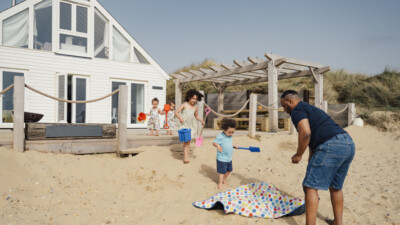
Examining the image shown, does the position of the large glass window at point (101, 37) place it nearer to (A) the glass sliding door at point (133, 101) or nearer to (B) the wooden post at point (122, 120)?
(A) the glass sliding door at point (133, 101)

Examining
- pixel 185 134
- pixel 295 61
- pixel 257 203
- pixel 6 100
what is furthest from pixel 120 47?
pixel 257 203

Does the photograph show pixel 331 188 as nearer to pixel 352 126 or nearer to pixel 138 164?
pixel 138 164

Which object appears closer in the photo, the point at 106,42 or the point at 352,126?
the point at 352,126

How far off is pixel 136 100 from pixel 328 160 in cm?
1053

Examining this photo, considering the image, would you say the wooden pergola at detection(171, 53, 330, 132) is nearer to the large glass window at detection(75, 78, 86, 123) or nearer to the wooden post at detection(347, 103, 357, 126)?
the wooden post at detection(347, 103, 357, 126)

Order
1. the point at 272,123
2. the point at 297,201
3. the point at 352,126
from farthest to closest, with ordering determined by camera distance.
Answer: the point at 352,126 → the point at 272,123 → the point at 297,201

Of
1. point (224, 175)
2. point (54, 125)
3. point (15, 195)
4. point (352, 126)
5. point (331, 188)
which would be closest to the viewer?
point (331, 188)

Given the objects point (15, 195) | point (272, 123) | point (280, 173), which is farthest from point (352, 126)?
point (15, 195)

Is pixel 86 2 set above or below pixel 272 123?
above

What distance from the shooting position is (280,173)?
575 centimetres

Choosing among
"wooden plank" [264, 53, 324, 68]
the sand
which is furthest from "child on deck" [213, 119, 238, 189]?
"wooden plank" [264, 53, 324, 68]

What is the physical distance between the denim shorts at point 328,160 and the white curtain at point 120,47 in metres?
10.7

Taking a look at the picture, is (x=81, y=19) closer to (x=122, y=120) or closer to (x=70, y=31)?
(x=70, y=31)

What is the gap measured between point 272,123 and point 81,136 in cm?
640
